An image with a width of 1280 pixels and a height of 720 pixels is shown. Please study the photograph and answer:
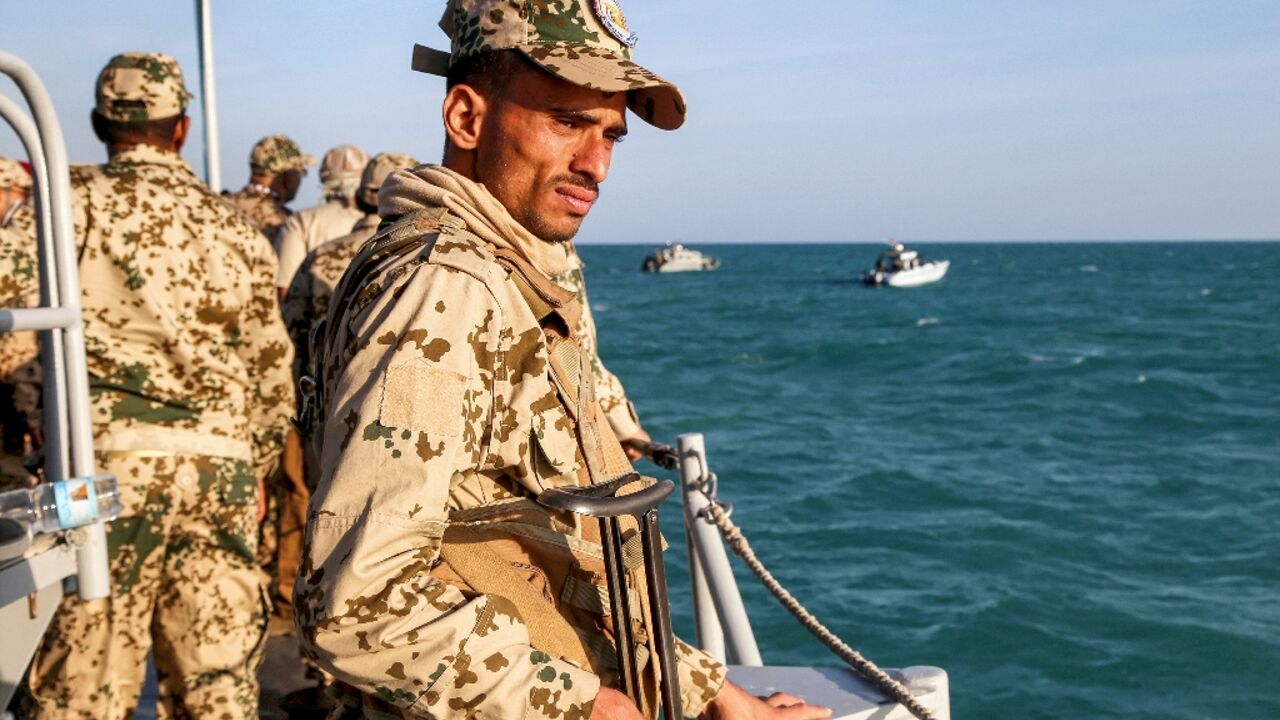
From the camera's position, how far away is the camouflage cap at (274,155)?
770cm

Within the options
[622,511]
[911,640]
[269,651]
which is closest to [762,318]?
[911,640]

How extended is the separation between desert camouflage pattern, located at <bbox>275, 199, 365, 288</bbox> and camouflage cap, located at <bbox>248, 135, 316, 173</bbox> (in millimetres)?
1385

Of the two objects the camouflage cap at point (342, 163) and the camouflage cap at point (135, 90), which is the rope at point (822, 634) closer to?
the camouflage cap at point (135, 90)

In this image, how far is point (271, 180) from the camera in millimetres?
7855

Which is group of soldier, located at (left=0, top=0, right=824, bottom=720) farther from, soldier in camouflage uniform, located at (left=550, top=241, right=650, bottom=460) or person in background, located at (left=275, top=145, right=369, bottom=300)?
person in background, located at (left=275, top=145, right=369, bottom=300)

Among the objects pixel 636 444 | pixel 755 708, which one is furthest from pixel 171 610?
pixel 755 708

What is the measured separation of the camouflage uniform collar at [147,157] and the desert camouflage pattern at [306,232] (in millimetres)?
2767

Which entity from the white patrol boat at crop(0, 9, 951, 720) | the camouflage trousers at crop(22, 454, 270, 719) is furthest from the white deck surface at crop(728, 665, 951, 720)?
the camouflage trousers at crop(22, 454, 270, 719)

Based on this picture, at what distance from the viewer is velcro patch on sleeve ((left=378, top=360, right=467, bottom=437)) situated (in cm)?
151

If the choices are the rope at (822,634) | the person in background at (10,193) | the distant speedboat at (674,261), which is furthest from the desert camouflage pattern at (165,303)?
the distant speedboat at (674,261)

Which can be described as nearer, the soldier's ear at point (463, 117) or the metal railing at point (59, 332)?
the soldier's ear at point (463, 117)

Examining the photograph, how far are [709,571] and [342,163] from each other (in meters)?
4.29

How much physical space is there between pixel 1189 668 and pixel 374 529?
950cm

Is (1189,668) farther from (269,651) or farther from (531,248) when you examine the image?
(531,248)
